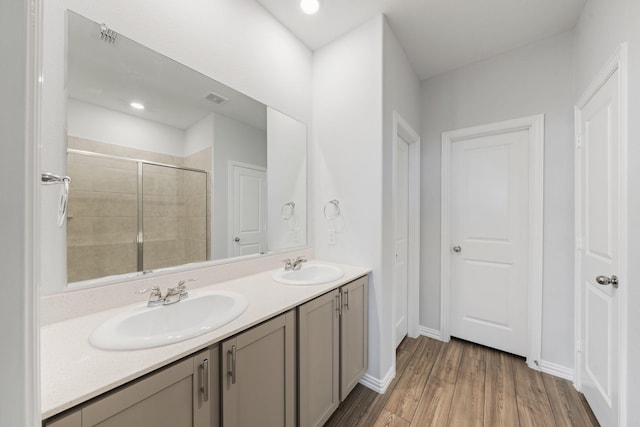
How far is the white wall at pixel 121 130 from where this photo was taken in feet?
3.44

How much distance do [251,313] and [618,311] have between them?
184 centimetres

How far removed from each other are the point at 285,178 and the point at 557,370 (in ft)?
8.70

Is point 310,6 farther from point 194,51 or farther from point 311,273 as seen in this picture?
point 311,273

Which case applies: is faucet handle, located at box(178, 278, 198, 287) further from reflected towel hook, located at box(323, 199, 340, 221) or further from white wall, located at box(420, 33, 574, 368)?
white wall, located at box(420, 33, 574, 368)

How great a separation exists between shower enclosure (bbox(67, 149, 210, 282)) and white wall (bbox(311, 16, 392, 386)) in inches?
39.3

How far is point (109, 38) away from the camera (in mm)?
1121

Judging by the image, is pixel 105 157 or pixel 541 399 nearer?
pixel 105 157

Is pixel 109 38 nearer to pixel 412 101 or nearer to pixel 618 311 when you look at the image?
pixel 412 101

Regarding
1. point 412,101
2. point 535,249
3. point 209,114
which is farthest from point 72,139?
point 535,249

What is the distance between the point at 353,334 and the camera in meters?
1.66

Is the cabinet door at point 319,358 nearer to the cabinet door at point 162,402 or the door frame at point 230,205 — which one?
the cabinet door at point 162,402
